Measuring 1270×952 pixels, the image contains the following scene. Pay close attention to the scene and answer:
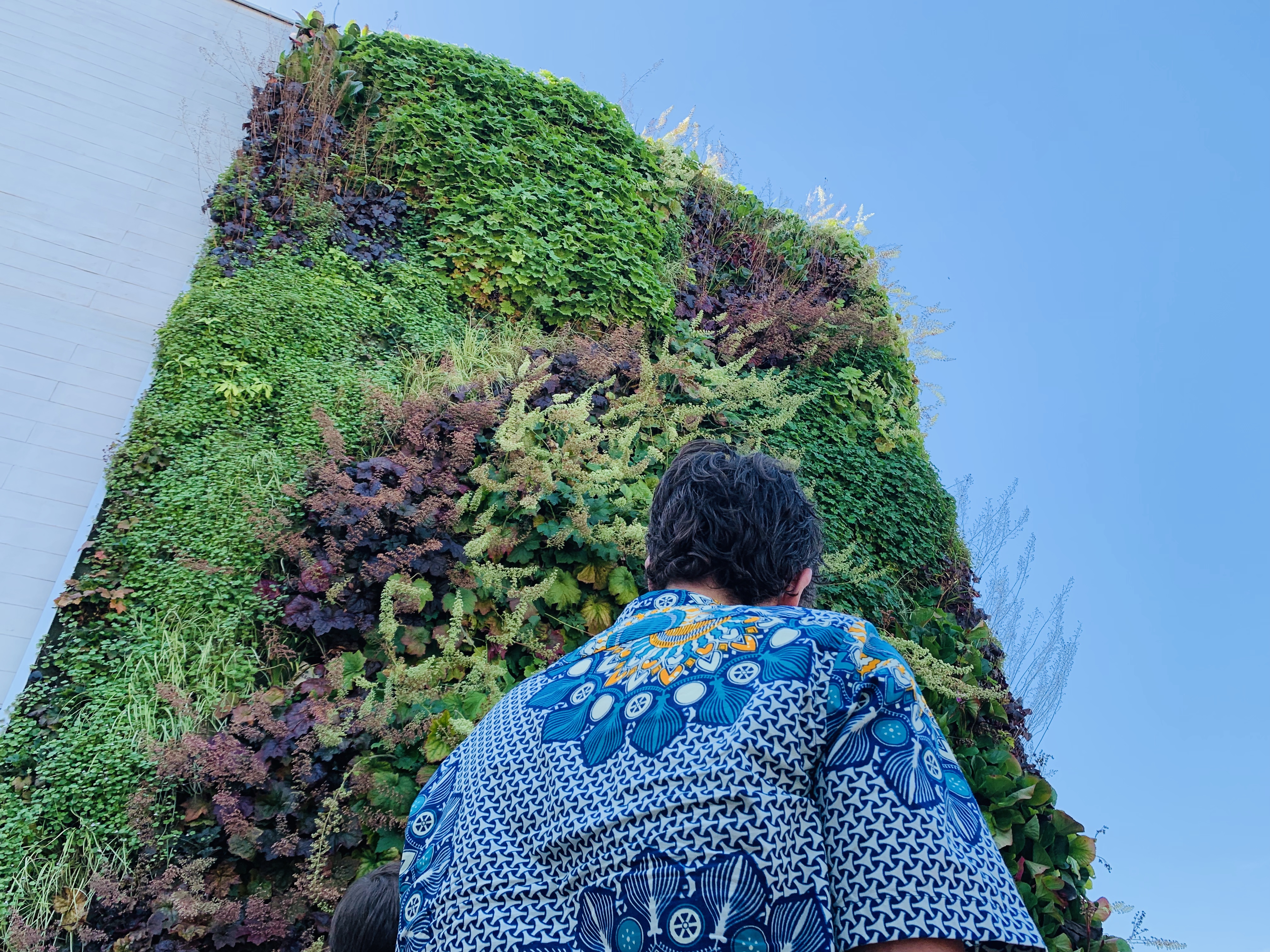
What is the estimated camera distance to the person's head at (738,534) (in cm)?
135

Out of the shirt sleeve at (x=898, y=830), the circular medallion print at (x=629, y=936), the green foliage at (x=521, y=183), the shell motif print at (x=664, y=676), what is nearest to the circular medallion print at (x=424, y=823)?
the shell motif print at (x=664, y=676)

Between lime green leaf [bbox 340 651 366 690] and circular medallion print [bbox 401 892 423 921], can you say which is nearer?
circular medallion print [bbox 401 892 423 921]

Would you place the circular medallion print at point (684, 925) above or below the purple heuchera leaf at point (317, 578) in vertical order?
below

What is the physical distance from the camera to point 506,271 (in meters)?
5.20

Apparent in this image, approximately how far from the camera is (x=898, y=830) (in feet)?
2.88

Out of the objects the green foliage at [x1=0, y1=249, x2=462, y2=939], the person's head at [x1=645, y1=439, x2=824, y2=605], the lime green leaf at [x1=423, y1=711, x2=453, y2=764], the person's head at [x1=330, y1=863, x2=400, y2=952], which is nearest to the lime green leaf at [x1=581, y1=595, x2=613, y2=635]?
the lime green leaf at [x1=423, y1=711, x2=453, y2=764]

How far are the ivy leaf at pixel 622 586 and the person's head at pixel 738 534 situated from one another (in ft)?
6.04

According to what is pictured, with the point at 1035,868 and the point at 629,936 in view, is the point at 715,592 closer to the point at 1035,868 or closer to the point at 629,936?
the point at 629,936

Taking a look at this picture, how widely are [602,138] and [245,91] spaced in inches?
119

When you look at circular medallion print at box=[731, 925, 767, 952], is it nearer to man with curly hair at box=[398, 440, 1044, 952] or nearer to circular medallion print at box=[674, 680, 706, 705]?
man with curly hair at box=[398, 440, 1044, 952]

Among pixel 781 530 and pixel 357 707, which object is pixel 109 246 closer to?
pixel 357 707

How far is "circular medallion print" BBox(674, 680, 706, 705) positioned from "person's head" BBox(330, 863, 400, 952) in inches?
34.3

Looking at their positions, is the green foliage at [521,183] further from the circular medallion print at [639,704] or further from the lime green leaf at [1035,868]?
the circular medallion print at [639,704]

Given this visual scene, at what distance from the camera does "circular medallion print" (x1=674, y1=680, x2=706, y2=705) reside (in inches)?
39.5
